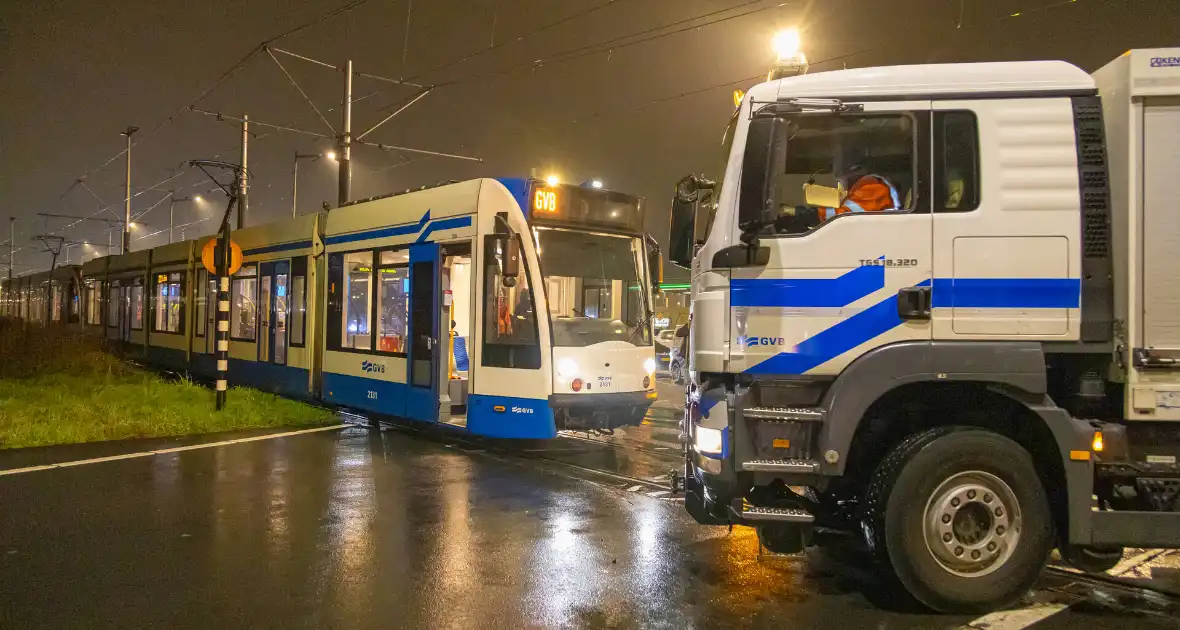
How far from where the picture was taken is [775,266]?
4613mm

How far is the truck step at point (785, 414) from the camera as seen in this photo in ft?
14.8

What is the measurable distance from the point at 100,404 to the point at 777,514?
38.9ft

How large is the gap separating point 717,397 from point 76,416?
1081cm

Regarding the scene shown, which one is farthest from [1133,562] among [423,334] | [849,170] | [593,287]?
[423,334]

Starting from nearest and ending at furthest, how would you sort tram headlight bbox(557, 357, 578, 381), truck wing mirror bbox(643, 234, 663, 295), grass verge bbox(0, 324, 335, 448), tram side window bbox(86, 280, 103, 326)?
1. tram headlight bbox(557, 357, 578, 381)
2. truck wing mirror bbox(643, 234, 663, 295)
3. grass verge bbox(0, 324, 335, 448)
4. tram side window bbox(86, 280, 103, 326)

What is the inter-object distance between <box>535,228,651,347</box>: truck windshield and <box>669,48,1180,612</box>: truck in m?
4.39

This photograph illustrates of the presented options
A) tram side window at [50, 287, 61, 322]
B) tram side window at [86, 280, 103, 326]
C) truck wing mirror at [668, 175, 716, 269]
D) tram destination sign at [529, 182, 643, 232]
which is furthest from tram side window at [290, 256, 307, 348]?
tram side window at [50, 287, 61, 322]

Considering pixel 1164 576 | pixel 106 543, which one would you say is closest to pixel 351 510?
pixel 106 543

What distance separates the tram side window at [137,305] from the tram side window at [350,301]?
1203cm

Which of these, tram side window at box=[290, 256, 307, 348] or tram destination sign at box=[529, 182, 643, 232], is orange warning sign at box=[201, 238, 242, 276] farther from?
tram destination sign at box=[529, 182, 643, 232]

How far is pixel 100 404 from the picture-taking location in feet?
40.1

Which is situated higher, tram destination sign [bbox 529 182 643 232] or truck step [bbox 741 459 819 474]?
tram destination sign [bbox 529 182 643 232]

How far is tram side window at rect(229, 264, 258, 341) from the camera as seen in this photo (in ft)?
48.9

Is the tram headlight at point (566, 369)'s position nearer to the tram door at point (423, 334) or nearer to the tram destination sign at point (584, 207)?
the tram destination sign at point (584, 207)
